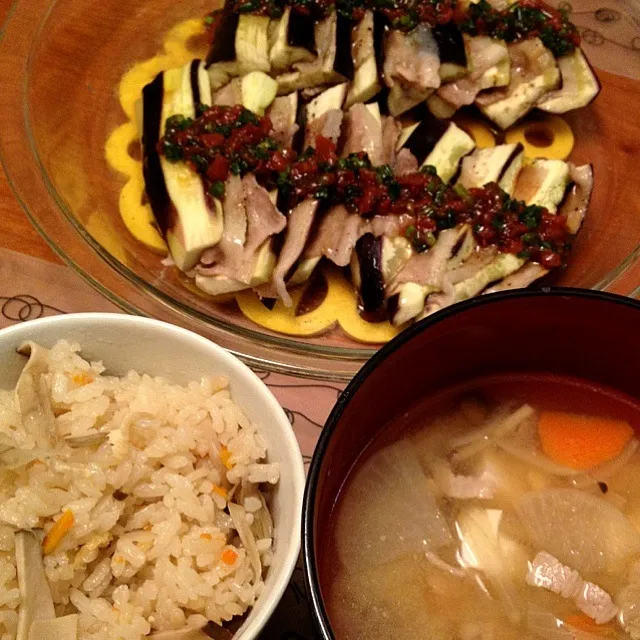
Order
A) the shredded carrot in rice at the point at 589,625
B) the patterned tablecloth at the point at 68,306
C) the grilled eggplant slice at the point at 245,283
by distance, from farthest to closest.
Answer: the grilled eggplant slice at the point at 245,283
the patterned tablecloth at the point at 68,306
the shredded carrot in rice at the point at 589,625

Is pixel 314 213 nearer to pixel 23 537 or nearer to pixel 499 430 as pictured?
pixel 499 430

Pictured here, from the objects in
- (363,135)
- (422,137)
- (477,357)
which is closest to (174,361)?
(477,357)

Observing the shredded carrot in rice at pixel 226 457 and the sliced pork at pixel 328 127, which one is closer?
the shredded carrot in rice at pixel 226 457

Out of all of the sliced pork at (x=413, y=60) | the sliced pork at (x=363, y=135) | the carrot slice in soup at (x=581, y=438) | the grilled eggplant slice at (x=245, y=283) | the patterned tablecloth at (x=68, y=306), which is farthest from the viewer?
the sliced pork at (x=413, y=60)

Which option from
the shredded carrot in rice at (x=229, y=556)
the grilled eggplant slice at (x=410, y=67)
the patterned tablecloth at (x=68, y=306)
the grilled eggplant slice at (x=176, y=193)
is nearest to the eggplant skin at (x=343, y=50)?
→ the grilled eggplant slice at (x=410, y=67)

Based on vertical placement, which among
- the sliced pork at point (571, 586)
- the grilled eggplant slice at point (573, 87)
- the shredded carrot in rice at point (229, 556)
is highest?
the grilled eggplant slice at point (573, 87)

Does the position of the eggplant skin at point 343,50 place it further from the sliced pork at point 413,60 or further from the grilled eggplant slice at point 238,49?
the grilled eggplant slice at point 238,49
